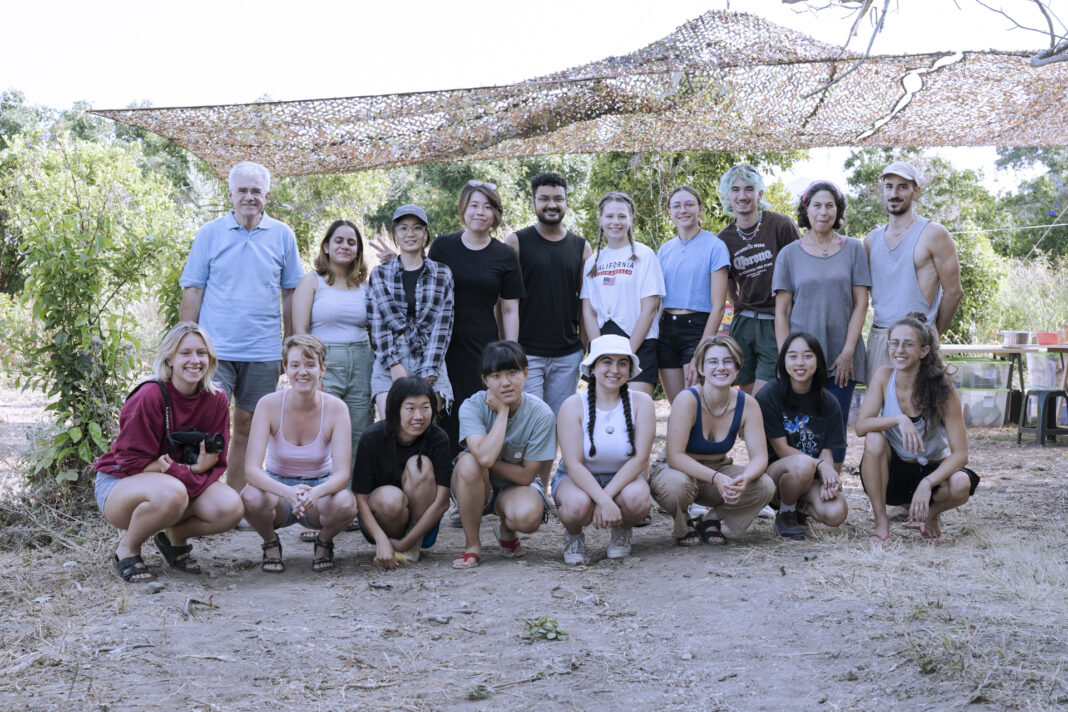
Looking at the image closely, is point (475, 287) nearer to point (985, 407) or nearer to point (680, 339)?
point (680, 339)

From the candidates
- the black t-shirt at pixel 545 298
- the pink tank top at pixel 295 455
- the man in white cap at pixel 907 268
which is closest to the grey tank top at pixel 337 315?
the pink tank top at pixel 295 455

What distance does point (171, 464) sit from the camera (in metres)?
3.66

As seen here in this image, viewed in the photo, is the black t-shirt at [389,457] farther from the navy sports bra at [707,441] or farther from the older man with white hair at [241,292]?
the navy sports bra at [707,441]

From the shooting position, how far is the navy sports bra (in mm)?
4051

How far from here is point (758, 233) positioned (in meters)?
4.78

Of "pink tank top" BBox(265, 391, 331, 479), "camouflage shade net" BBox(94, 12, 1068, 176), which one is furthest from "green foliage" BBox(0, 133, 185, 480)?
"pink tank top" BBox(265, 391, 331, 479)

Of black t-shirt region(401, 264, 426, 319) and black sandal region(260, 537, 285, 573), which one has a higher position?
black t-shirt region(401, 264, 426, 319)

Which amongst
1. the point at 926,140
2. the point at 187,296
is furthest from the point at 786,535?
the point at 926,140

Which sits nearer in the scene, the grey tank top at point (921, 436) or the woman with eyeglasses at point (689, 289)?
the grey tank top at point (921, 436)

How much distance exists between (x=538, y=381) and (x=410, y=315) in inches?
28.3

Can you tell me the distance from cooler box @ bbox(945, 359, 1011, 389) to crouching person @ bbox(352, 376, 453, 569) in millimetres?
6080

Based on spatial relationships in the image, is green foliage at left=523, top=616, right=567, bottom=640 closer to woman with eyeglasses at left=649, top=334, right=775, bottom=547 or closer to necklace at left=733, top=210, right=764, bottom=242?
woman with eyeglasses at left=649, top=334, right=775, bottom=547

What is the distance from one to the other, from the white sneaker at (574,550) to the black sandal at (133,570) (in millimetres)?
1610

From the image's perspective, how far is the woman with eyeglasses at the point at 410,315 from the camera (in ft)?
14.0
